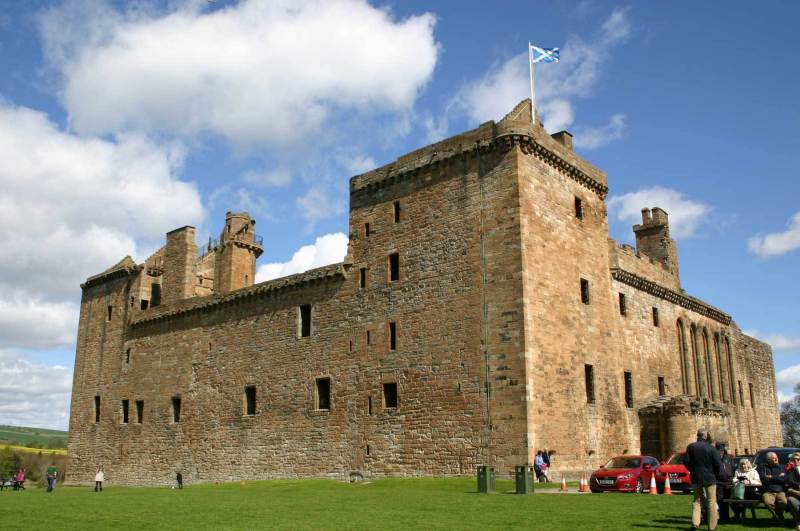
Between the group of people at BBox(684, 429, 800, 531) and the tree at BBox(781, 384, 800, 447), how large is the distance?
83.2 m

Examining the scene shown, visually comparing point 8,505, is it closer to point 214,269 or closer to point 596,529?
point 596,529

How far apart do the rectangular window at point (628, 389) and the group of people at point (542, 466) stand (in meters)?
7.76

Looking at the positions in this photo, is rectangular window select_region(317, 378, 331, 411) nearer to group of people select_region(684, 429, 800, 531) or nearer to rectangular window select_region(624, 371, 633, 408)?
rectangular window select_region(624, 371, 633, 408)

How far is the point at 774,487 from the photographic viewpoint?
39.9 feet

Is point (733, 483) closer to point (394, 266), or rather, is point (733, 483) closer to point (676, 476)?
point (676, 476)

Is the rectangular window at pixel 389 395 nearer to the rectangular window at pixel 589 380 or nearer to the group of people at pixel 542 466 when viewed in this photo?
the group of people at pixel 542 466

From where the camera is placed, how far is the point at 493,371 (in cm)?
2472

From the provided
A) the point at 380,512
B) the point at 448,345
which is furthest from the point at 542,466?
the point at 380,512

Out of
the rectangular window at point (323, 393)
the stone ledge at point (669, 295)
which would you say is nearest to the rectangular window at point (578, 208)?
the stone ledge at point (669, 295)

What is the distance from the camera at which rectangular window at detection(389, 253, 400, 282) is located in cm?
2886

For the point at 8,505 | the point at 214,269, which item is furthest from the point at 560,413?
the point at 214,269

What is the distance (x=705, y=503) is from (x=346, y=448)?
1809cm

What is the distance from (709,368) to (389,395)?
1881cm

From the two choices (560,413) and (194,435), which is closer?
(560,413)
